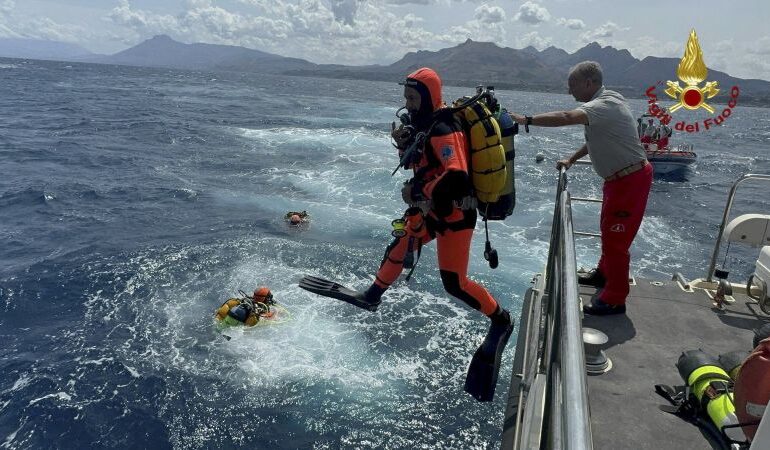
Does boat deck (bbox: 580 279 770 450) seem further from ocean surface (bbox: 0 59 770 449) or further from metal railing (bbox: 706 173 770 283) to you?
ocean surface (bbox: 0 59 770 449)

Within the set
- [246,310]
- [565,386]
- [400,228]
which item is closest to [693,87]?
[400,228]

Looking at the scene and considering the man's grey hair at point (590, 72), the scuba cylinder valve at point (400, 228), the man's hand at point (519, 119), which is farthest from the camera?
the scuba cylinder valve at point (400, 228)

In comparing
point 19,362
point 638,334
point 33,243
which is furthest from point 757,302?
point 33,243

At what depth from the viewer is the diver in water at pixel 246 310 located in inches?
452

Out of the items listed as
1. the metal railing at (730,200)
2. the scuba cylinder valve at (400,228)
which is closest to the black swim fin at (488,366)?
the scuba cylinder valve at (400,228)

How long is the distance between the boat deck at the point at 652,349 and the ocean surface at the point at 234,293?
1.45m

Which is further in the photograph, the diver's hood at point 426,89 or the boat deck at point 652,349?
the diver's hood at point 426,89

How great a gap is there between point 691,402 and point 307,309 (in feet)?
33.0

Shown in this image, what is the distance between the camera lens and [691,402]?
12.1 feet

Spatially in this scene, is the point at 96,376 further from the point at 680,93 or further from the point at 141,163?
the point at 141,163

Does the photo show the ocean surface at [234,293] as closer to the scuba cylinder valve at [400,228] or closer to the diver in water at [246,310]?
the diver in water at [246,310]

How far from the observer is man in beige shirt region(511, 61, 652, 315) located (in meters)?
4.63

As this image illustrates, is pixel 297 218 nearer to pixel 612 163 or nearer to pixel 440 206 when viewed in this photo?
pixel 440 206

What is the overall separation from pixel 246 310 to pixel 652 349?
8911 mm
